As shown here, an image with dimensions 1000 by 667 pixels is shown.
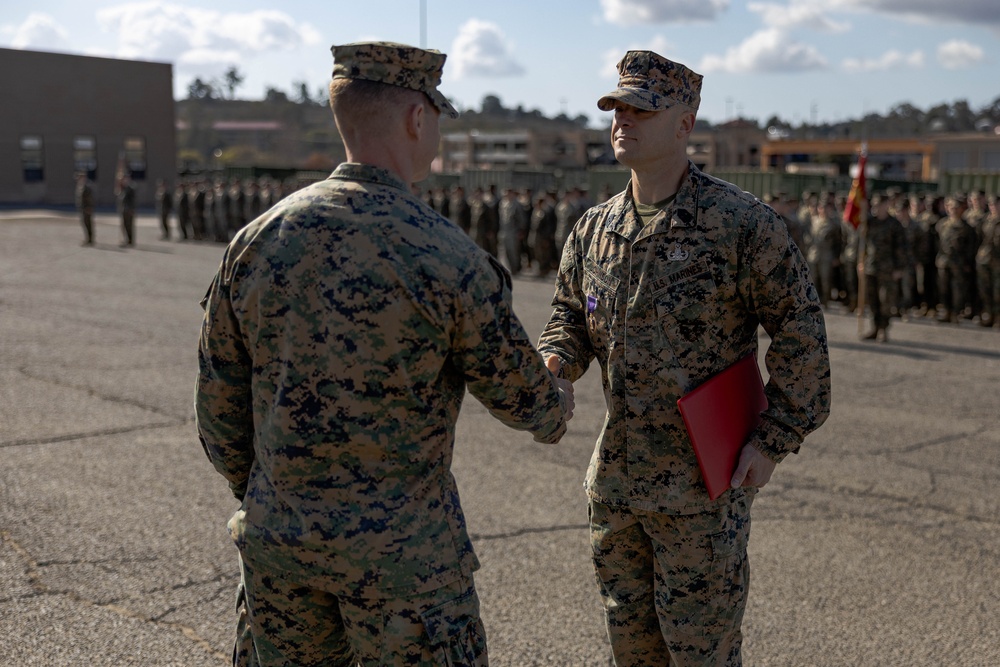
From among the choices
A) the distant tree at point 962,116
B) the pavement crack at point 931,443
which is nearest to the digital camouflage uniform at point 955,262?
the pavement crack at point 931,443

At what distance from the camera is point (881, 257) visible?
13.3 metres

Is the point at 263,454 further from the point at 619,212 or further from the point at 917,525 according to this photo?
the point at 917,525

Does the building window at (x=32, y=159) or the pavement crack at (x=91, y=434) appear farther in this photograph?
the building window at (x=32, y=159)

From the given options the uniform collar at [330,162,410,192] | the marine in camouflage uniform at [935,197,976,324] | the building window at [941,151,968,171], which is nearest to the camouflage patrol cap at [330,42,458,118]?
the uniform collar at [330,162,410,192]

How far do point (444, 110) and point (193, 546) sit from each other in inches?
137

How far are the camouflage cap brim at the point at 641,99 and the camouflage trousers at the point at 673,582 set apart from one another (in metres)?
1.18

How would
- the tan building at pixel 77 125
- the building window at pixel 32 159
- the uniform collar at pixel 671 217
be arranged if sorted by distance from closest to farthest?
the uniform collar at pixel 671 217
the tan building at pixel 77 125
the building window at pixel 32 159

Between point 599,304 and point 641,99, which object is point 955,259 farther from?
point 641,99

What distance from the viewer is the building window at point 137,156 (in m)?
50.6

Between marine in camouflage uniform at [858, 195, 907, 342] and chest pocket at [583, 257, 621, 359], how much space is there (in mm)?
10595

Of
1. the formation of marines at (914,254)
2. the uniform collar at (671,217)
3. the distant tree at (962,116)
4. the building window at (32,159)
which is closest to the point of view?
the uniform collar at (671,217)

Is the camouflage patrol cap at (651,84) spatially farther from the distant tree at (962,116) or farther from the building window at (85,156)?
the distant tree at (962,116)

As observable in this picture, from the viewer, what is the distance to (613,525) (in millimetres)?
3049

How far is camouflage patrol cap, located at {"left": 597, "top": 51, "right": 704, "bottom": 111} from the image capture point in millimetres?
2908
